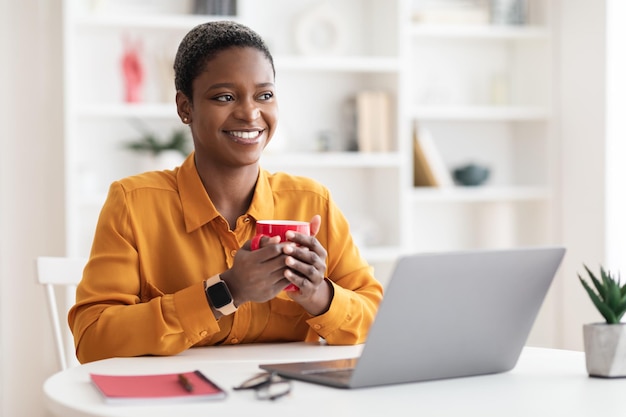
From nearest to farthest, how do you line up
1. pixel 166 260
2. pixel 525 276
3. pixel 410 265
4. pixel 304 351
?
pixel 410 265, pixel 525 276, pixel 304 351, pixel 166 260

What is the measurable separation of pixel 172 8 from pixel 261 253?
2.59 m

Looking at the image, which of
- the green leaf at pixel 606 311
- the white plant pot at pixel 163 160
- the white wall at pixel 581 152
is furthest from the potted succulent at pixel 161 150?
the green leaf at pixel 606 311

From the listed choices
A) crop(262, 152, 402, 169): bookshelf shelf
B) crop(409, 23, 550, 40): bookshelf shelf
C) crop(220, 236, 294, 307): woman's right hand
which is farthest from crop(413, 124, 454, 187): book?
crop(220, 236, 294, 307): woman's right hand

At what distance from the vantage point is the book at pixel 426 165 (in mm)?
4047

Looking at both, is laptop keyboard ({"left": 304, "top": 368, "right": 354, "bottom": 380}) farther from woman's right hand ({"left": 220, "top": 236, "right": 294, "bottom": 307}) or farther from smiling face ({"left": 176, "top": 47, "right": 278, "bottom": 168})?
smiling face ({"left": 176, "top": 47, "right": 278, "bottom": 168})

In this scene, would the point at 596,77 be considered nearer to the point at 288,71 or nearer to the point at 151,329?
the point at 288,71

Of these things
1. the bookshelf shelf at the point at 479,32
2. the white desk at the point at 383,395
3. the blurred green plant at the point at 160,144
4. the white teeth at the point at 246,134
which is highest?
the bookshelf shelf at the point at 479,32

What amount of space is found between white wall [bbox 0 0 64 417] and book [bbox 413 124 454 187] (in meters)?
1.52

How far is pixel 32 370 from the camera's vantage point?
3.75 meters

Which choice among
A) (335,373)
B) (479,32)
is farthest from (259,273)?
(479,32)

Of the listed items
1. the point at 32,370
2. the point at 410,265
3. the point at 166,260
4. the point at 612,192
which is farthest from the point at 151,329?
the point at 612,192

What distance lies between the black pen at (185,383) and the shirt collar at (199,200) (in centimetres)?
52

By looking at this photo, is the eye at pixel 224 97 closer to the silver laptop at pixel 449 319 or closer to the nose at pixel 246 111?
the nose at pixel 246 111

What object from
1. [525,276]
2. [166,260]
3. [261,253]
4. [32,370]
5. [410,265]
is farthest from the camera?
[32,370]
